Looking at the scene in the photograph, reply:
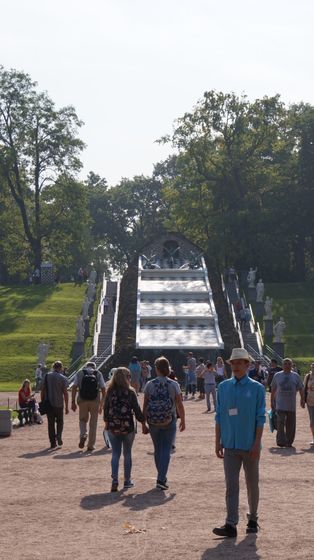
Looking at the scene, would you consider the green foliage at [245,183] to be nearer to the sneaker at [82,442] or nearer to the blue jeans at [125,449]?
the sneaker at [82,442]

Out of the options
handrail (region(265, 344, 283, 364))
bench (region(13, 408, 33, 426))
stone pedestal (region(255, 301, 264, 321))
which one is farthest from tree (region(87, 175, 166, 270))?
bench (region(13, 408, 33, 426))

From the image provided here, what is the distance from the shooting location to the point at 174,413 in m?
13.7

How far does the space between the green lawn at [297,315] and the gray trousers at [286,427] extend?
77.6 ft

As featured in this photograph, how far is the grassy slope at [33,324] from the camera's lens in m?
45.1

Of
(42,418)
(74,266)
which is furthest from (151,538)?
(74,266)

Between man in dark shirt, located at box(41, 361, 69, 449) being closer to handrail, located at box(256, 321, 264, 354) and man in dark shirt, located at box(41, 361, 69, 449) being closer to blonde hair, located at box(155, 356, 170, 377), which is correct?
blonde hair, located at box(155, 356, 170, 377)

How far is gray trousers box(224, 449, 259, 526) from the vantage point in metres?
10.3

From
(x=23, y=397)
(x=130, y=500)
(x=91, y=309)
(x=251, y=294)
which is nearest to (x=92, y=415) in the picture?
(x=130, y=500)

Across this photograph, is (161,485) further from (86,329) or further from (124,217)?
(124,217)

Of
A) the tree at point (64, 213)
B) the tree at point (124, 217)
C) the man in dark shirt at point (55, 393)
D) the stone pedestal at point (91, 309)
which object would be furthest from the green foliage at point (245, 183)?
the man in dark shirt at point (55, 393)

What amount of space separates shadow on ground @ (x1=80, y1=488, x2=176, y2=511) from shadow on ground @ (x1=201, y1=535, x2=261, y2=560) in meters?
2.08

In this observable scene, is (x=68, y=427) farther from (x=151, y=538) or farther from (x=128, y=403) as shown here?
(x=151, y=538)

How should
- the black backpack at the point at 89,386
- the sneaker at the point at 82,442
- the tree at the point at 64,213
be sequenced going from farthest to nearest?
the tree at the point at 64,213 → the sneaker at the point at 82,442 → the black backpack at the point at 89,386

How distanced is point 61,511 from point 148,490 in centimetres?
173
